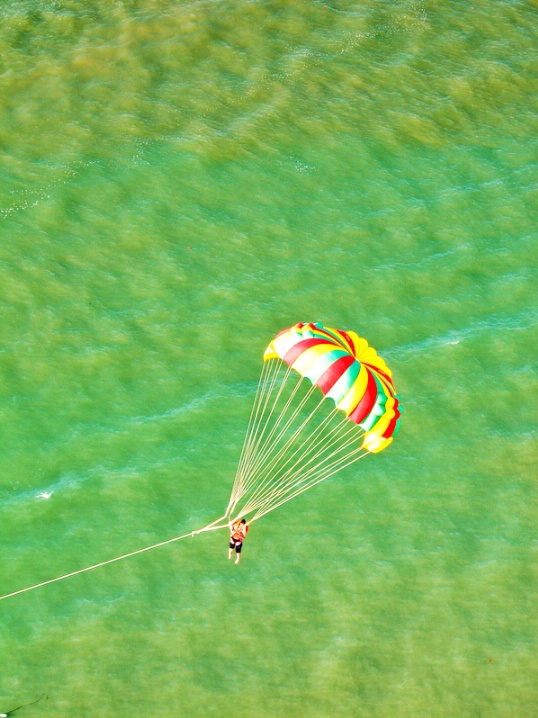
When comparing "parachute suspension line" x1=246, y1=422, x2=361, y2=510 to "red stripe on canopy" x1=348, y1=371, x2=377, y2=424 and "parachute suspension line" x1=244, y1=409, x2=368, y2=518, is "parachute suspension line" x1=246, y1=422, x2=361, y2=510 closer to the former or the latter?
"parachute suspension line" x1=244, y1=409, x2=368, y2=518

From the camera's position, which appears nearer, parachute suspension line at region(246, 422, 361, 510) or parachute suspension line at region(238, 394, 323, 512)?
parachute suspension line at region(246, 422, 361, 510)

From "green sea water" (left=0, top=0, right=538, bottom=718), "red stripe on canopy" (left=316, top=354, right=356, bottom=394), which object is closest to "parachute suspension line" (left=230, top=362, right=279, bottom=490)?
"green sea water" (left=0, top=0, right=538, bottom=718)

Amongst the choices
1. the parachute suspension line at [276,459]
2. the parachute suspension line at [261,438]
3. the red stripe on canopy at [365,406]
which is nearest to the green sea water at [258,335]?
the parachute suspension line at [261,438]

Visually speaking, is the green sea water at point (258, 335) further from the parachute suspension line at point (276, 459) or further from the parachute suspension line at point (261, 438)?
the parachute suspension line at point (276, 459)

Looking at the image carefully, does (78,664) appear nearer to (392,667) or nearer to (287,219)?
(392,667)

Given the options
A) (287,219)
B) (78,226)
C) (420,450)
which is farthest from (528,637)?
(78,226)

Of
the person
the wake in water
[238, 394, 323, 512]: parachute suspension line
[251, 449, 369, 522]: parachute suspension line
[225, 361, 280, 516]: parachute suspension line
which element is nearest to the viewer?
the wake in water

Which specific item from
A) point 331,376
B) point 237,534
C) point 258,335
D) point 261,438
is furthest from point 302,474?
point 258,335

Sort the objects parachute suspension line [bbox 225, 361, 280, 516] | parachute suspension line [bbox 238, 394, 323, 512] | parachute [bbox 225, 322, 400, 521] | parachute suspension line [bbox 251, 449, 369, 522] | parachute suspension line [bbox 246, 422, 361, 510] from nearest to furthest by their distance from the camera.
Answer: parachute [bbox 225, 322, 400, 521] < parachute suspension line [bbox 251, 449, 369, 522] < parachute suspension line [bbox 246, 422, 361, 510] < parachute suspension line [bbox 225, 361, 280, 516] < parachute suspension line [bbox 238, 394, 323, 512]
